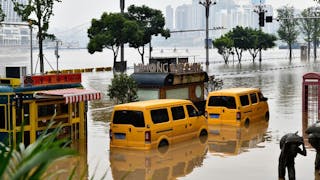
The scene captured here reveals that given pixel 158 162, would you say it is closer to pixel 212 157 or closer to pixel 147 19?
pixel 212 157

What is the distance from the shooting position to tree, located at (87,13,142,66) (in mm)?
69562

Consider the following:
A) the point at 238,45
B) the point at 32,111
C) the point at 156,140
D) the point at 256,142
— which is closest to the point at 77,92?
the point at 32,111

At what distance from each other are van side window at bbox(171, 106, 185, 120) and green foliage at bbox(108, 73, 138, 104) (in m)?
6.91

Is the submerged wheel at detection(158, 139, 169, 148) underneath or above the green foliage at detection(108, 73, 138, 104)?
underneath

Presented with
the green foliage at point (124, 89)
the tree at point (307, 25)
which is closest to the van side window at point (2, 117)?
the green foliage at point (124, 89)

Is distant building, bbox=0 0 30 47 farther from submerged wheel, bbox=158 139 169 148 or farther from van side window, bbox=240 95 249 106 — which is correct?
submerged wheel, bbox=158 139 169 148

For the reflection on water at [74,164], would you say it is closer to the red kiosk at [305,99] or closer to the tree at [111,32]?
the red kiosk at [305,99]

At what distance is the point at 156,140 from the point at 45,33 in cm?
2686

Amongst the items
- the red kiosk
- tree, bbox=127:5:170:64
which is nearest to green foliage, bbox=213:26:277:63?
tree, bbox=127:5:170:64

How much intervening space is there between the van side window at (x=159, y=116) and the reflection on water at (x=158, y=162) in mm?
877

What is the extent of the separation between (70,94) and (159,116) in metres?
2.72

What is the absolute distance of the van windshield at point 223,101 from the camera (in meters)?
22.6

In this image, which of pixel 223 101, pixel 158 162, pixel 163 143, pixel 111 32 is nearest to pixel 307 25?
pixel 111 32

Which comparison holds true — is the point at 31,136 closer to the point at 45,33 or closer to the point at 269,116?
the point at 269,116
